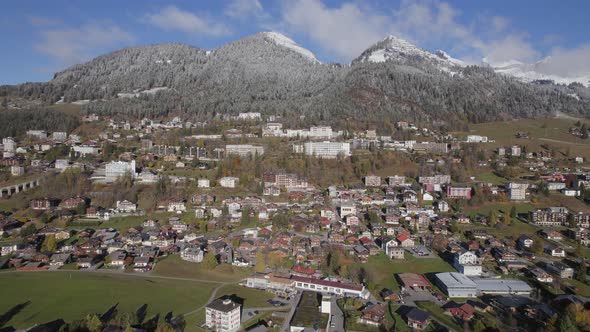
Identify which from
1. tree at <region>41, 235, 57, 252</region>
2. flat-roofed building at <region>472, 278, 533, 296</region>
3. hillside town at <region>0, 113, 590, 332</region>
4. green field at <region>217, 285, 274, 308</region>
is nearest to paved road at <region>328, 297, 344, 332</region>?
hillside town at <region>0, 113, 590, 332</region>

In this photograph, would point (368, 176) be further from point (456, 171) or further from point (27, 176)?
point (27, 176)

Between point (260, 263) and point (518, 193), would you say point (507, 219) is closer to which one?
point (518, 193)

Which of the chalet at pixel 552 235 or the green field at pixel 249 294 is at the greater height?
the chalet at pixel 552 235

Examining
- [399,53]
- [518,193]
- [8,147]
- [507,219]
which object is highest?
[399,53]

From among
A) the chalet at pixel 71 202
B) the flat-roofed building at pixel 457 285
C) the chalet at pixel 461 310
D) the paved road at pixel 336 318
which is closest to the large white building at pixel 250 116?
the chalet at pixel 71 202

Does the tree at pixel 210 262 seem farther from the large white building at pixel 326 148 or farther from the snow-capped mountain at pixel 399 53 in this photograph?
the snow-capped mountain at pixel 399 53

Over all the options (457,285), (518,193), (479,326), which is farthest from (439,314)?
(518,193)
